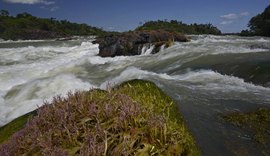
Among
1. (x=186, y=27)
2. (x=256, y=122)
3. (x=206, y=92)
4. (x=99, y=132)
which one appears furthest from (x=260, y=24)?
(x=99, y=132)

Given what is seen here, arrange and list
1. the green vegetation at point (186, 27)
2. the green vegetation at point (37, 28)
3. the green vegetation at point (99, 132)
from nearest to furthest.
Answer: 1. the green vegetation at point (99, 132)
2. the green vegetation at point (186, 27)
3. the green vegetation at point (37, 28)

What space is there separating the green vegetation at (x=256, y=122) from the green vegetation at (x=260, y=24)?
60629mm

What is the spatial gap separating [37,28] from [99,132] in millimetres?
153208

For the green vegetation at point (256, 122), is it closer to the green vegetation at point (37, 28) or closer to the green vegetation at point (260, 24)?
the green vegetation at point (260, 24)

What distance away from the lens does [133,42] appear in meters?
36.0

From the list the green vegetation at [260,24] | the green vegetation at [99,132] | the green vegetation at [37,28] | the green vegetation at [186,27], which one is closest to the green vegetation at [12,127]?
the green vegetation at [99,132]

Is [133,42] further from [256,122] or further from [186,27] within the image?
[186,27]

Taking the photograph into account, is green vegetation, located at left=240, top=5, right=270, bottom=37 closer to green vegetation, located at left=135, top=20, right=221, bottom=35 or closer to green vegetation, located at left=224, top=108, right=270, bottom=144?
green vegetation, located at left=135, top=20, right=221, bottom=35

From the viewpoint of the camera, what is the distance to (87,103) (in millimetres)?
4488

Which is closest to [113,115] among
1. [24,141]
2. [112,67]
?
[24,141]

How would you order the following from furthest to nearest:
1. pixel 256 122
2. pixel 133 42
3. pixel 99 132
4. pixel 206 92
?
pixel 133 42
pixel 206 92
pixel 256 122
pixel 99 132

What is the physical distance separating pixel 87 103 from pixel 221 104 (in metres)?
5.09

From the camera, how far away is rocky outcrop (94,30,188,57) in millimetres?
35000

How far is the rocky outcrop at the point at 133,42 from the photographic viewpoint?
115 ft
